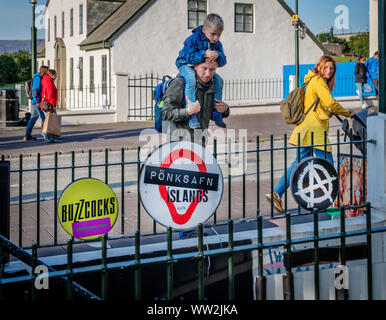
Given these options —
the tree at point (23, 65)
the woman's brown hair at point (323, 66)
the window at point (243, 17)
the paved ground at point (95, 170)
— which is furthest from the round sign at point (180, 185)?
the tree at point (23, 65)

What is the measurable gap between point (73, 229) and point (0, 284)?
6.54ft

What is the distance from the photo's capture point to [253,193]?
955 centimetres

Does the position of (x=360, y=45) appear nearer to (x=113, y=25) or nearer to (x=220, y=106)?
(x=113, y=25)

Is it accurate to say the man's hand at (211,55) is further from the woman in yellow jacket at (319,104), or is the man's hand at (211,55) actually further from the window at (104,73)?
the window at (104,73)

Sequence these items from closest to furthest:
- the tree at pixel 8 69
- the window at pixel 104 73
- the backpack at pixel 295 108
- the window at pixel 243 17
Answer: the backpack at pixel 295 108
the window at pixel 104 73
the window at pixel 243 17
the tree at pixel 8 69

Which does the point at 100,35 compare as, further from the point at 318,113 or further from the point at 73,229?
the point at 73,229

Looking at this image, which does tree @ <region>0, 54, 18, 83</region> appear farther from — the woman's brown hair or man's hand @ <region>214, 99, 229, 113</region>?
man's hand @ <region>214, 99, 229, 113</region>

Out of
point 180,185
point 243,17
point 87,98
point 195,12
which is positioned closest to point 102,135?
point 195,12

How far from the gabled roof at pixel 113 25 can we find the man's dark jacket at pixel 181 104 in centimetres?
2480

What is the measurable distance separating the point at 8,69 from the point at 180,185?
55501 millimetres

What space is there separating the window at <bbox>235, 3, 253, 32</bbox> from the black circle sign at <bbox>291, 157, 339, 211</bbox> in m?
27.5

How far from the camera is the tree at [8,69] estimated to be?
189ft

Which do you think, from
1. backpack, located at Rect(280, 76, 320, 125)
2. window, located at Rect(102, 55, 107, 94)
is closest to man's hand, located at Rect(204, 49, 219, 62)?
backpack, located at Rect(280, 76, 320, 125)

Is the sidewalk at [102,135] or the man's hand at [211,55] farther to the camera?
the sidewalk at [102,135]
